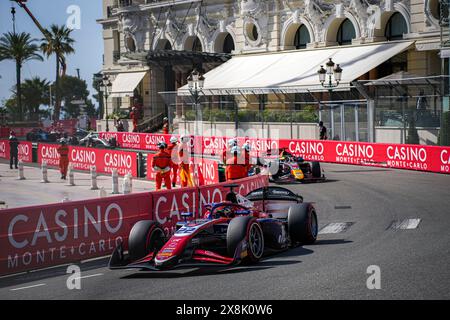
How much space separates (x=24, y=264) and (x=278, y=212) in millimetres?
4893

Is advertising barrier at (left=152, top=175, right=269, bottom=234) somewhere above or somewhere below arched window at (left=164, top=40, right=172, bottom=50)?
below

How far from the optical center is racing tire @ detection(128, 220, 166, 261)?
1271 centimetres

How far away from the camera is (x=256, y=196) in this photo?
15648 mm

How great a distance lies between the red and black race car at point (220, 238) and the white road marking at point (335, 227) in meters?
1.63

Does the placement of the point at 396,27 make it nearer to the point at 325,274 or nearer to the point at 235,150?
the point at 235,150

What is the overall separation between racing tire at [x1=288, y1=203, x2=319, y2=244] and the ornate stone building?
78.3 feet

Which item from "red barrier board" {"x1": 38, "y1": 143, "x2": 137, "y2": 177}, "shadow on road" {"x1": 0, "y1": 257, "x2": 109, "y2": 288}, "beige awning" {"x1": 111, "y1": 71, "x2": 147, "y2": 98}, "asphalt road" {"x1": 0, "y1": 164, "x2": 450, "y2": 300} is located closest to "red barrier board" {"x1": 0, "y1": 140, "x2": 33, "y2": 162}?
"red barrier board" {"x1": 38, "y1": 143, "x2": 137, "y2": 177}

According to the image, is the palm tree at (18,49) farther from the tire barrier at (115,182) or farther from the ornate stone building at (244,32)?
the tire barrier at (115,182)

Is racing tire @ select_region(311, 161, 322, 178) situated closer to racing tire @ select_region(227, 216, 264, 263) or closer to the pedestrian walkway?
the pedestrian walkway

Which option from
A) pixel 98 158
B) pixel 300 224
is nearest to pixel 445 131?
pixel 98 158

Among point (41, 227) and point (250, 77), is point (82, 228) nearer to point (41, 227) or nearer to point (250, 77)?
point (41, 227)

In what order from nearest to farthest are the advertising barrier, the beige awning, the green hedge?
1. the advertising barrier
2. the green hedge
3. the beige awning

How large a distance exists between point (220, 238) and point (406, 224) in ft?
17.6

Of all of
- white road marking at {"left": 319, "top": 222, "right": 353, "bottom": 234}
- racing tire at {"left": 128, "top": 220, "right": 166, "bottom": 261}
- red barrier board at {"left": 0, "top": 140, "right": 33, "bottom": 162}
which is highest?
red barrier board at {"left": 0, "top": 140, "right": 33, "bottom": 162}
